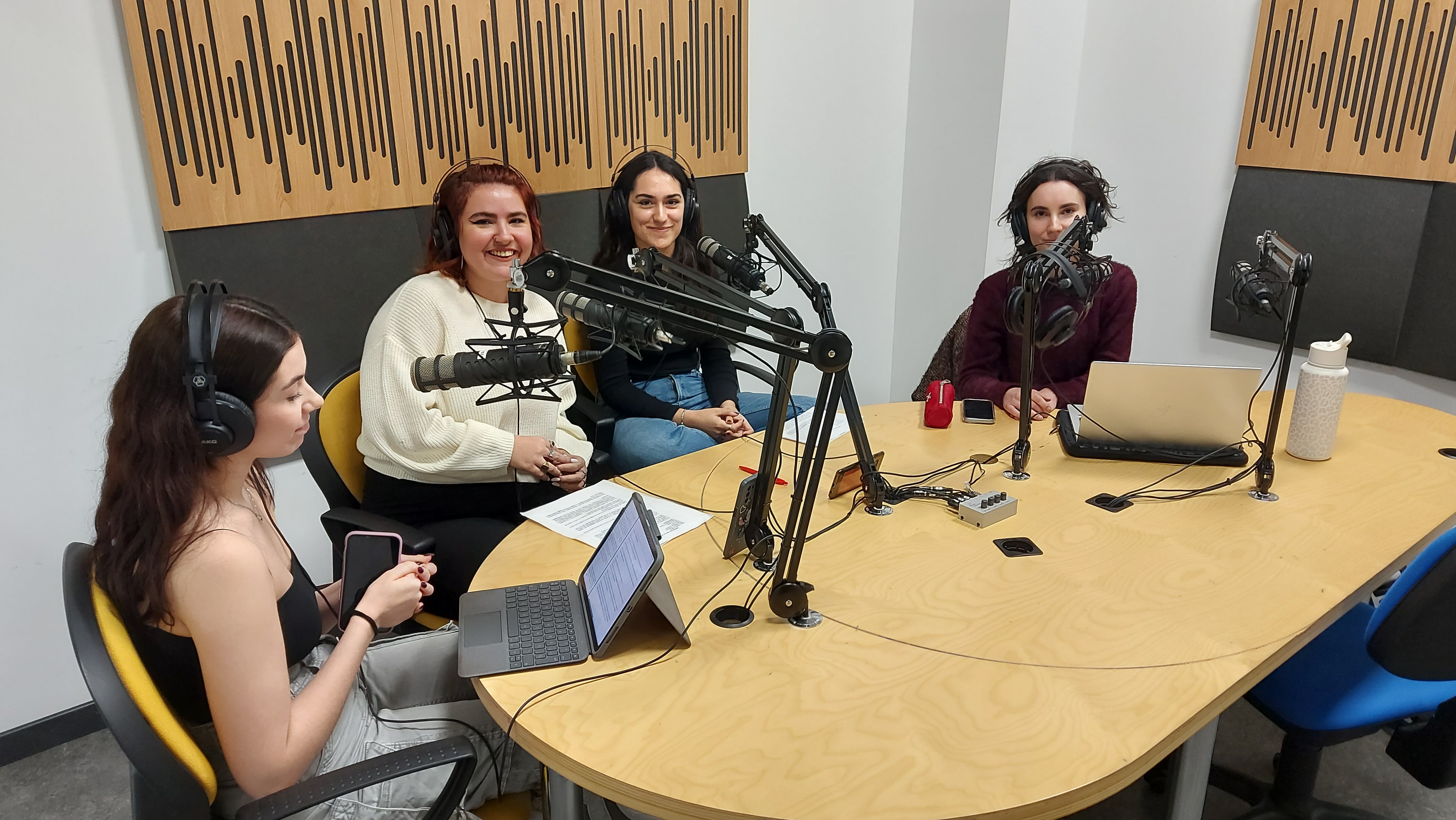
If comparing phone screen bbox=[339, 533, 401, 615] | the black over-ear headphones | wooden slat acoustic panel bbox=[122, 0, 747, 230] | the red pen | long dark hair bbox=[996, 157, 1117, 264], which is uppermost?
wooden slat acoustic panel bbox=[122, 0, 747, 230]

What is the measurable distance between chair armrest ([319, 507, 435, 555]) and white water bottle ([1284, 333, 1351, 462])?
1.88m

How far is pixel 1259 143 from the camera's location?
10.1ft

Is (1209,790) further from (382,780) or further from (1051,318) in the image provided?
(382,780)

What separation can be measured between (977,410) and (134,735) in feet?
6.19

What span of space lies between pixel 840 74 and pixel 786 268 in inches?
86.4

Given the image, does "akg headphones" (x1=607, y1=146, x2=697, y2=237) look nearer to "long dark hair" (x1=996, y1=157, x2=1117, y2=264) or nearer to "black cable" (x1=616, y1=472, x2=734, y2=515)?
"long dark hair" (x1=996, y1=157, x2=1117, y2=264)

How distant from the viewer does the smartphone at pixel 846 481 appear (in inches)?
70.0

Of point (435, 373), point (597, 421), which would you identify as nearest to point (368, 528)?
point (435, 373)

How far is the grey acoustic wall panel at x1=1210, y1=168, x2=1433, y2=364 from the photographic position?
281 cm

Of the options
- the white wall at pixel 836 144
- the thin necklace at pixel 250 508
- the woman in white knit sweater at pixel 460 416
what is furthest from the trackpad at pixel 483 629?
the white wall at pixel 836 144

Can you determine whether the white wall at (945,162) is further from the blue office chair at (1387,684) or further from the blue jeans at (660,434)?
the blue office chair at (1387,684)

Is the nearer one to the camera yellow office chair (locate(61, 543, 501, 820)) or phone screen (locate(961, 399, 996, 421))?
yellow office chair (locate(61, 543, 501, 820))

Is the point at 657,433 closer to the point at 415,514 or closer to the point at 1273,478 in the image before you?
the point at 415,514

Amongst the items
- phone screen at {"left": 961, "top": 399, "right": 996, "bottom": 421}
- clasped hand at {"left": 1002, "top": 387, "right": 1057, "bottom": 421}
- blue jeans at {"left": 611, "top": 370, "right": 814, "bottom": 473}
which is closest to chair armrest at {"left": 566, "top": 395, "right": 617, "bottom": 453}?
blue jeans at {"left": 611, "top": 370, "right": 814, "bottom": 473}
